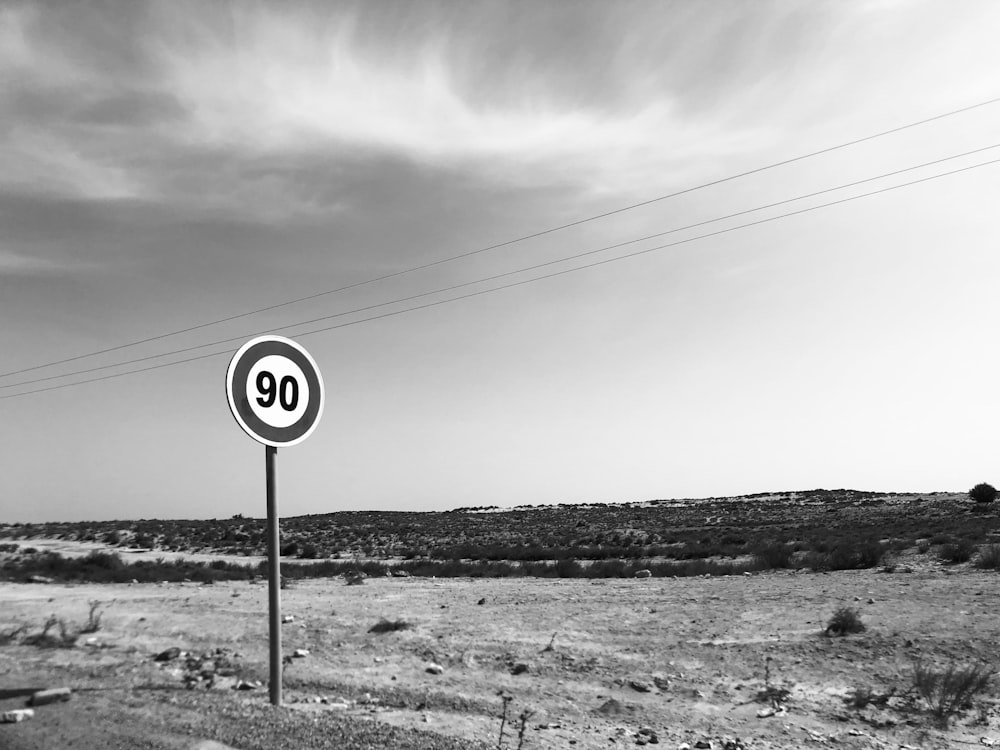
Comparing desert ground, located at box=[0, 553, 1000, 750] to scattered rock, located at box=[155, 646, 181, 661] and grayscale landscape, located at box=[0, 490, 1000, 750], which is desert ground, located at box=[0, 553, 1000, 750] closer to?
grayscale landscape, located at box=[0, 490, 1000, 750]

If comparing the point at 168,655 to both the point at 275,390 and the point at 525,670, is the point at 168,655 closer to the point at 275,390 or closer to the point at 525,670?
the point at 275,390

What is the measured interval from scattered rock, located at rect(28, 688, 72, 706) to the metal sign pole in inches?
77.7

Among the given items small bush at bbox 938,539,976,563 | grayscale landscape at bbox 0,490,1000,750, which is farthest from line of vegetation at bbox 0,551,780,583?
small bush at bbox 938,539,976,563

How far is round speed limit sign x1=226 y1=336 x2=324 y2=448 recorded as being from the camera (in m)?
5.44

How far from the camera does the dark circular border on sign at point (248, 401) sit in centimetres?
543

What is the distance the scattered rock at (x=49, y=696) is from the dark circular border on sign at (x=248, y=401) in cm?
300

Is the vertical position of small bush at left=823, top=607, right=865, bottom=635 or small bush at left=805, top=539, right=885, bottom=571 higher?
small bush at left=823, top=607, right=865, bottom=635

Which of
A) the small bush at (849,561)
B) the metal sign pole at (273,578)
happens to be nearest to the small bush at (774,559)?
the small bush at (849,561)

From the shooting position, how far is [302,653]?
743 cm

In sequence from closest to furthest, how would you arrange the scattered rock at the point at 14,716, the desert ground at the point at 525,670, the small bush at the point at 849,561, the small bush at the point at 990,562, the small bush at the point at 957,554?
1. the desert ground at the point at 525,670
2. the scattered rock at the point at 14,716
3. the small bush at the point at 990,562
4. the small bush at the point at 957,554
5. the small bush at the point at 849,561

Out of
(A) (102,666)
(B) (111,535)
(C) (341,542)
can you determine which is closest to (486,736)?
(A) (102,666)

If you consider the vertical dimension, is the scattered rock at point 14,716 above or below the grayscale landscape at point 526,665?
above

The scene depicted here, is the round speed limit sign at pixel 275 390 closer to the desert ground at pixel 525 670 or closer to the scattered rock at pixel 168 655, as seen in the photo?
the desert ground at pixel 525 670

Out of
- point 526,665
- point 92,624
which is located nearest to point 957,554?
point 526,665
